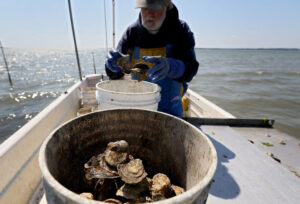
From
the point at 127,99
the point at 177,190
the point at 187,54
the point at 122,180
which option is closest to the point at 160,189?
the point at 177,190

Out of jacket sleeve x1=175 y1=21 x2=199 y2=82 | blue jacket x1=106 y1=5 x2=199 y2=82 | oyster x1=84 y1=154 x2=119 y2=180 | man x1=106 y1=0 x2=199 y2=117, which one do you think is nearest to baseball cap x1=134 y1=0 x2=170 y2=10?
man x1=106 y1=0 x2=199 y2=117

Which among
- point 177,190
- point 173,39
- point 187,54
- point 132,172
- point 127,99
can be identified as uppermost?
point 173,39

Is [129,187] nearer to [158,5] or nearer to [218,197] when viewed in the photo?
[218,197]

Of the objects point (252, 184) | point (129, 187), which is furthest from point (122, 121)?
point (252, 184)

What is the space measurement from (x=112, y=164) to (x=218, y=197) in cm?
101

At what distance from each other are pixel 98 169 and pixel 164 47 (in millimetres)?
2177

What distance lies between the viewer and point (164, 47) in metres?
2.68

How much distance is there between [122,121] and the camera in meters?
1.34

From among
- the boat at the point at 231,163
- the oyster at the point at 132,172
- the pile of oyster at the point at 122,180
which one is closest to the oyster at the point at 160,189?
the pile of oyster at the point at 122,180

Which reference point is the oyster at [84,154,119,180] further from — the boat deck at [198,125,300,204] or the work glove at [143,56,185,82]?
the work glove at [143,56,185,82]

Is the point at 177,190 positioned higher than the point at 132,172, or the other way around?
the point at 132,172

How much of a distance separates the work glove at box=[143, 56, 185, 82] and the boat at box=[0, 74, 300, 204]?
0.88 m

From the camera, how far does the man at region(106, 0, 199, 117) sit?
7.06 feet

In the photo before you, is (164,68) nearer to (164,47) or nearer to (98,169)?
(164,47)
